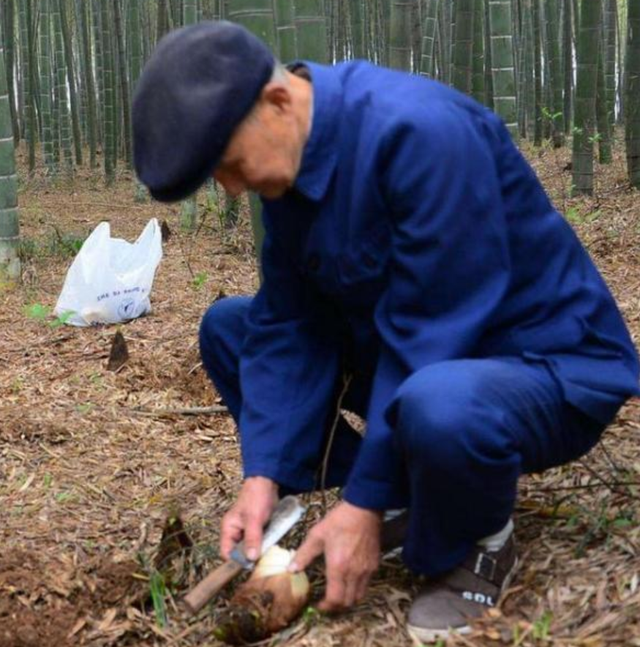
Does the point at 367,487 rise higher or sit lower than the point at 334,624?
higher

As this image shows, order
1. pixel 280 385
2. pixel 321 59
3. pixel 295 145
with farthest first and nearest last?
pixel 321 59
pixel 280 385
pixel 295 145

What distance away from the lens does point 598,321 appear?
1.84m

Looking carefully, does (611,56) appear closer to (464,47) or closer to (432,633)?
(464,47)

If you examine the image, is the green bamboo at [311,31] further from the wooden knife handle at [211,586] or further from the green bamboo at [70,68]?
the green bamboo at [70,68]

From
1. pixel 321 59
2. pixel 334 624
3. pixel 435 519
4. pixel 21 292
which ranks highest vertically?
pixel 321 59

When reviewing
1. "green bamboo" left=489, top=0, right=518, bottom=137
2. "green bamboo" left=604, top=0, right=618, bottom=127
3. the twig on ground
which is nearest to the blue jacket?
the twig on ground

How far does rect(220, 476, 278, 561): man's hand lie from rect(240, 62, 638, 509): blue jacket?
0.03 metres

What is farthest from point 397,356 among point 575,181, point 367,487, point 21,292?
point 575,181

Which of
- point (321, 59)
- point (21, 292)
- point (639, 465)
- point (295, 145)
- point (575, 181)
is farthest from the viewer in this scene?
point (575, 181)

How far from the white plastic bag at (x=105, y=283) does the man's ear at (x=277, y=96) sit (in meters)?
3.11

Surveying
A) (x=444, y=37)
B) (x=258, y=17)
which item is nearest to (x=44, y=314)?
(x=258, y=17)

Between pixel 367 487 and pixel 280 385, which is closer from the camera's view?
pixel 367 487

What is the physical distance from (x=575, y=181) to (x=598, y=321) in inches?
224

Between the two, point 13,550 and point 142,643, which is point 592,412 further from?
point 13,550
